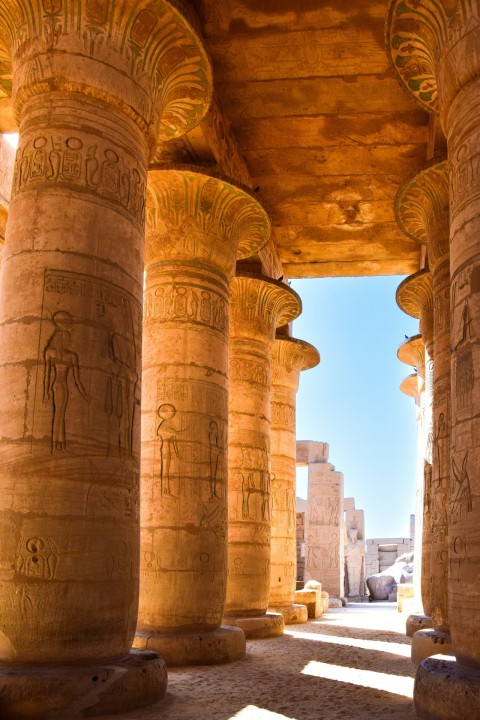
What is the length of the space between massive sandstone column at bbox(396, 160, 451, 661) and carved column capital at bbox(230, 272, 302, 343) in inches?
130

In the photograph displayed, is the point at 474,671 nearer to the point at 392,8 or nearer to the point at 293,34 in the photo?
→ the point at 392,8

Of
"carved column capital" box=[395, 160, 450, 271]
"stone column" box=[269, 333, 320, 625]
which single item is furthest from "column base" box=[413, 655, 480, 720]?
"stone column" box=[269, 333, 320, 625]

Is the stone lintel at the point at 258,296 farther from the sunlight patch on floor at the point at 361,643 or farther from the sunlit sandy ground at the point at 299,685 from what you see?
the sunlit sandy ground at the point at 299,685

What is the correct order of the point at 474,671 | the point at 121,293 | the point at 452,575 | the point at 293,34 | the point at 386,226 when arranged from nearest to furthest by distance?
the point at 474,671 → the point at 452,575 → the point at 121,293 → the point at 293,34 → the point at 386,226

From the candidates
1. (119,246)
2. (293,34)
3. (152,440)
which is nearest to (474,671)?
(119,246)

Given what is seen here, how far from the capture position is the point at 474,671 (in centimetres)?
454

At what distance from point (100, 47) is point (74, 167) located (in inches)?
40.0

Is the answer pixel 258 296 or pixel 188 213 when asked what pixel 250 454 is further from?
pixel 188 213

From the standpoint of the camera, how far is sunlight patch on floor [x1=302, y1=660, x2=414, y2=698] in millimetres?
6395

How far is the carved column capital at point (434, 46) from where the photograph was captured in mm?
5254

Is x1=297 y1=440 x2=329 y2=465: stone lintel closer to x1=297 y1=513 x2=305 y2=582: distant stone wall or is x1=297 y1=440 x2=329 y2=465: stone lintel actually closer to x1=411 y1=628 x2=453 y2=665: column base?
x1=297 y1=513 x2=305 y2=582: distant stone wall

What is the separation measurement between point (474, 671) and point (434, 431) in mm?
4527

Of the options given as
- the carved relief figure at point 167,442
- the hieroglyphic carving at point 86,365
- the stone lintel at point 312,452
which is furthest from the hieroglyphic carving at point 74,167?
the stone lintel at point 312,452

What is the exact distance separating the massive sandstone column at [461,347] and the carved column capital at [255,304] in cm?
639
